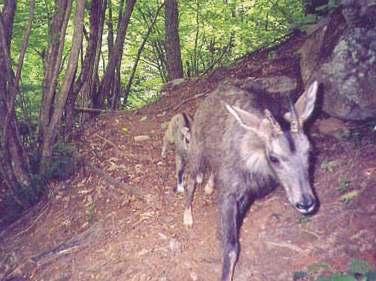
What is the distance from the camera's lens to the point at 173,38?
10961 millimetres

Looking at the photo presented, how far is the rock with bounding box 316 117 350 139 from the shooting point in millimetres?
6001

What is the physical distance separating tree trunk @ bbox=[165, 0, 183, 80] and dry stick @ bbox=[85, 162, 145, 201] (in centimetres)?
468

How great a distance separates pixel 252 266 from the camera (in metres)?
4.77

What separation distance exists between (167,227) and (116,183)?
3.64 feet

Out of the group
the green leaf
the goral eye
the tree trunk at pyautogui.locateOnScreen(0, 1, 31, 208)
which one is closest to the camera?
the green leaf

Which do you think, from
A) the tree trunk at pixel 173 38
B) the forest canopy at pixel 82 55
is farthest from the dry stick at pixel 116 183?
the tree trunk at pixel 173 38

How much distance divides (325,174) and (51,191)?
3.34 m

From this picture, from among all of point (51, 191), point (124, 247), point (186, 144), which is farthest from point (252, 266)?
point (51, 191)

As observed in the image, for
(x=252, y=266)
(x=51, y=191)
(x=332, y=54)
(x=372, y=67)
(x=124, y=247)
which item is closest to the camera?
(x=252, y=266)

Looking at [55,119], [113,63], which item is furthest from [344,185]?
[113,63]

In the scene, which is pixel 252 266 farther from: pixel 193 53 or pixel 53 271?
pixel 193 53

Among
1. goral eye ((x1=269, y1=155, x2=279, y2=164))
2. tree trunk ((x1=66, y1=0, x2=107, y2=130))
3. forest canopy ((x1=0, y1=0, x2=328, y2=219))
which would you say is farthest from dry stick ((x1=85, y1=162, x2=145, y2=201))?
goral eye ((x1=269, y1=155, x2=279, y2=164))

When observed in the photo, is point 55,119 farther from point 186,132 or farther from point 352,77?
point 352,77

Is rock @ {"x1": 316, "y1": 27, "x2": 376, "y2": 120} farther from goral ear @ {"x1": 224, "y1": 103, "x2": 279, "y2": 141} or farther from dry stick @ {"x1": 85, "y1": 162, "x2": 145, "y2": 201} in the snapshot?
dry stick @ {"x1": 85, "y1": 162, "x2": 145, "y2": 201}
